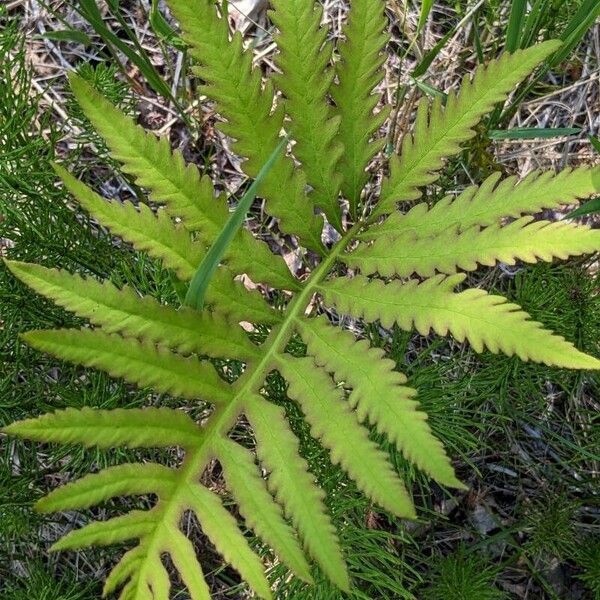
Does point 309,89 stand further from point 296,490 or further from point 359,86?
point 296,490

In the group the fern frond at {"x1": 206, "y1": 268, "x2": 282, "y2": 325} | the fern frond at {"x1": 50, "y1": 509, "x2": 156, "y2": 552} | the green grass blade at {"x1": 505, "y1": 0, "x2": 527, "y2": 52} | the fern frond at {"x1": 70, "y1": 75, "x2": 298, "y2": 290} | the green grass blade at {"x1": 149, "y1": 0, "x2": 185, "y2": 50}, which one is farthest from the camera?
the green grass blade at {"x1": 149, "y1": 0, "x2": 185, "y2": 50}

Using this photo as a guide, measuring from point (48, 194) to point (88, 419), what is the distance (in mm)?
874

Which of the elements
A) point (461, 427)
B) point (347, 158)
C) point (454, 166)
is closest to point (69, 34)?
point (347, 158)

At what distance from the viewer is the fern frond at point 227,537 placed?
3.67ft

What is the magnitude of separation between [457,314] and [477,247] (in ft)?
0.43

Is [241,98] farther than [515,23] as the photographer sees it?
No

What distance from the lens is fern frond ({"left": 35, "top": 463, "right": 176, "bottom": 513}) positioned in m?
1.10

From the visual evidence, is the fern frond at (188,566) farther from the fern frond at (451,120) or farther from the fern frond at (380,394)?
the fern frond at (451,120)

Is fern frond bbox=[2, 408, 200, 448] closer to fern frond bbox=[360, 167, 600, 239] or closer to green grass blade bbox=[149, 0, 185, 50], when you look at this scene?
fern frond bbox=[360, 167, 600, 239]

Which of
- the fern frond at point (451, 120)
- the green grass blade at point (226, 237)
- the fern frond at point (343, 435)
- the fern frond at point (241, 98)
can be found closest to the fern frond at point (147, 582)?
the fern frond at point (343, 435)

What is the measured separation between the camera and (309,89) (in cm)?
129

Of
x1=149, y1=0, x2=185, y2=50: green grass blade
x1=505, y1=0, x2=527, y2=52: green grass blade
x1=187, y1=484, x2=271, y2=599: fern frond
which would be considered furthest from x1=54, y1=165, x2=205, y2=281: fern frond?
x1=505, y1=0, x2=527, y2=52: green grass blade

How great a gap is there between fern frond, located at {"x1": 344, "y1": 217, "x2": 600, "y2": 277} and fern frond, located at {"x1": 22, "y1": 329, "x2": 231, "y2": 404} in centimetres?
38

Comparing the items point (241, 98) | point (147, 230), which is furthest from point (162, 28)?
point (147, 230)
